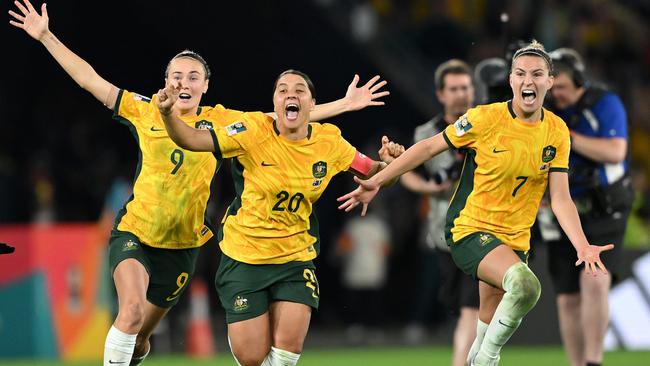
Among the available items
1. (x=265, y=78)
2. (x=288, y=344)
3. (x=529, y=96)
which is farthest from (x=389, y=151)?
(x=265, y=78)

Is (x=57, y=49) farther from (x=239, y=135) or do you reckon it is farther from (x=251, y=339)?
(x=251, y=339)

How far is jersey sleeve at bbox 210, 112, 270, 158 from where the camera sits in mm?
8570

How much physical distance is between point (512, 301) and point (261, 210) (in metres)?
1.76

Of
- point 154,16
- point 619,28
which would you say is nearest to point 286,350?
point 154,16

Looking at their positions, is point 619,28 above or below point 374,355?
above

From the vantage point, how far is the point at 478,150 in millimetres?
8812

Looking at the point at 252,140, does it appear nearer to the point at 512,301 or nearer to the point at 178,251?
the point at 178,251

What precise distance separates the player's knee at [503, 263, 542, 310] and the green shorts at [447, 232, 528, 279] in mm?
340

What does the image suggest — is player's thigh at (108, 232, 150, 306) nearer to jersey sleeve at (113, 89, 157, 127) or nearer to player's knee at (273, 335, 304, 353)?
jersey sleeve at (113, 89, 157, 127)

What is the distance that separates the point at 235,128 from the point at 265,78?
10677 millimetres

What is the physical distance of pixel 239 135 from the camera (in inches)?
341

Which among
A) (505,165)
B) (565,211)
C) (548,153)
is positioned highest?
(548,153)

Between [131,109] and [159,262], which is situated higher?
[131,109]

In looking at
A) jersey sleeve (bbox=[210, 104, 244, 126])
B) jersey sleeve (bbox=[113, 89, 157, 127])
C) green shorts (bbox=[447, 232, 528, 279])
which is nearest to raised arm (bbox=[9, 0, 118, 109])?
jersey sleeve (bbox=[113, 89, 157, 127])
